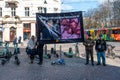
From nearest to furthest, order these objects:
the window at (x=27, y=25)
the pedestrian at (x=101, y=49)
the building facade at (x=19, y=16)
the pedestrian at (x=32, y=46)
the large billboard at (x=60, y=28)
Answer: the large billboard at (x=60, y=28), the pedestrian at (x=101, y=49), the pedestrian at (x=32, y=46), the building facade at (x=19, y=16), the window at (x=27, y=25)

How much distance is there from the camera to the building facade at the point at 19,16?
205ft

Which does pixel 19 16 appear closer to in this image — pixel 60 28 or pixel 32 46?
pixel 32 46

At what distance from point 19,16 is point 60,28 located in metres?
45.6

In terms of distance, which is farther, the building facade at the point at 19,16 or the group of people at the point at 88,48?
the building facade at the point at 19,16

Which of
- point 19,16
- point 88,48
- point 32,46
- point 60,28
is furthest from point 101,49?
point 19,16

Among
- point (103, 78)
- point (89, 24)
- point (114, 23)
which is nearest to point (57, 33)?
point (103, 78)

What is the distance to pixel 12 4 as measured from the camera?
210 feet

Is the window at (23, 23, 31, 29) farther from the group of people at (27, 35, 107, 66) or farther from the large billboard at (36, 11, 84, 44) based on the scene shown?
the large billboard at (36, 11, 84, 44)

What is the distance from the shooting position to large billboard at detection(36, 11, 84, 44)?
17906mm

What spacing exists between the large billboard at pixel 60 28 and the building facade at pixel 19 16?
44362 mm

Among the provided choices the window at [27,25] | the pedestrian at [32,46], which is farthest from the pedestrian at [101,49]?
the window at [27,25]

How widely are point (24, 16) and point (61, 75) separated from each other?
163ft

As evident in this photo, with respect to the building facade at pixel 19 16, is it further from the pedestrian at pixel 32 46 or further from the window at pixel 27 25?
the pedestrian at pixel 32 46

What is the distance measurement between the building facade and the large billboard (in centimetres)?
4436
